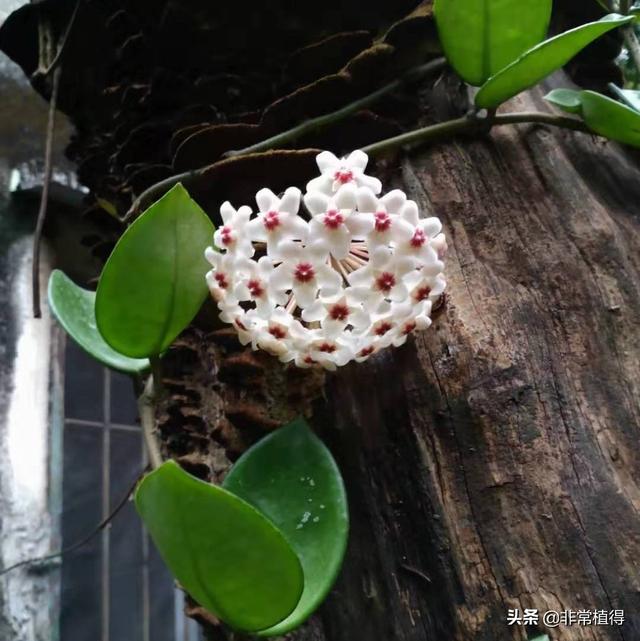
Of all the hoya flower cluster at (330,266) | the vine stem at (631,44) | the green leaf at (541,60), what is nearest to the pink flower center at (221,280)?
the hoya flower cluster at (330,266)

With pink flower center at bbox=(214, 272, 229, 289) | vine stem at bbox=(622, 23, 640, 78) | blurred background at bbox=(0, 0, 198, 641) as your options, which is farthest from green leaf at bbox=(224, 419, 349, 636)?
blurred background at bbox=(0, 0, 198, 641)

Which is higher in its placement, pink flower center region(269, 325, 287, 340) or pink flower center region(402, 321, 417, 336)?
pink flower center region(269, 325, 287, 340)

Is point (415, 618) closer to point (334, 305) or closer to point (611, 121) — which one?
point (334, 305)

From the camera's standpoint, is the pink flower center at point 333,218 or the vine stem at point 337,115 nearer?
the pink flower center at point 333,218

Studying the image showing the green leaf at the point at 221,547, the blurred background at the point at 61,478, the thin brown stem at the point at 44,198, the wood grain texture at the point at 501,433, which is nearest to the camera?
the green leaf at the point at 221,547

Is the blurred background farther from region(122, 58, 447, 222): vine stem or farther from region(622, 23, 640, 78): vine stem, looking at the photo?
region(622, 23, 640, 78): vine stem

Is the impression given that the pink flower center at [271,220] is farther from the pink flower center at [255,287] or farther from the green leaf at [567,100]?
the green leaf at [567,100]
